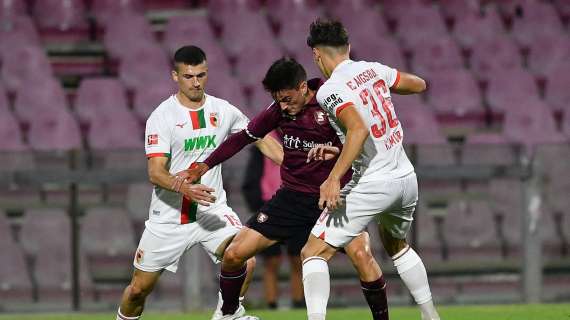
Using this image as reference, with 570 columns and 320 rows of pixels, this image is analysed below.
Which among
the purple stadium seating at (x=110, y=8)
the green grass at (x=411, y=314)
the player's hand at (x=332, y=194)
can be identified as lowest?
the green grass at (x=411, y=314)

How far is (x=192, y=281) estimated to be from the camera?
34.2 ft

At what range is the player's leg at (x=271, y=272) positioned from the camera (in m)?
10.3

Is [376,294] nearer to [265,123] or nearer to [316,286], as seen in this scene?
[316,286]

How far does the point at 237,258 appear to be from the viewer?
7.10 m

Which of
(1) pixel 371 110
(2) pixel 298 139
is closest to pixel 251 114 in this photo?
(2) pixel 298 139

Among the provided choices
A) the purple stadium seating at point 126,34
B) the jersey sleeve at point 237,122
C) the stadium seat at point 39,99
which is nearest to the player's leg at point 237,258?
the jersey sleeve at point 237,122

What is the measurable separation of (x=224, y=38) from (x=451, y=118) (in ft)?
9.03

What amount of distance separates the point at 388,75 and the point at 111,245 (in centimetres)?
457

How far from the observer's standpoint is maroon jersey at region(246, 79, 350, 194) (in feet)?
22.5

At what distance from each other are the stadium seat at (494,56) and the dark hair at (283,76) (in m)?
6.46

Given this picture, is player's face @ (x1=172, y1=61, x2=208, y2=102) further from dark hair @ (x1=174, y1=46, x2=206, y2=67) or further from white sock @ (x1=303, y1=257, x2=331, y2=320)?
white sock @ (x1=303, y1=257, x2=331, y2=320)

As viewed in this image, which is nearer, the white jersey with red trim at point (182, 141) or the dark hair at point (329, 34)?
the dark hair at point (329, 34)

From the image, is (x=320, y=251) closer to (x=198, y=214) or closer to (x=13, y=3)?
(x=198, y=214)

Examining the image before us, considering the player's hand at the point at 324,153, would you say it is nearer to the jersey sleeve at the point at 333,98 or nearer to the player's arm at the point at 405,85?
the jersey sleeve at the point at 333,98
